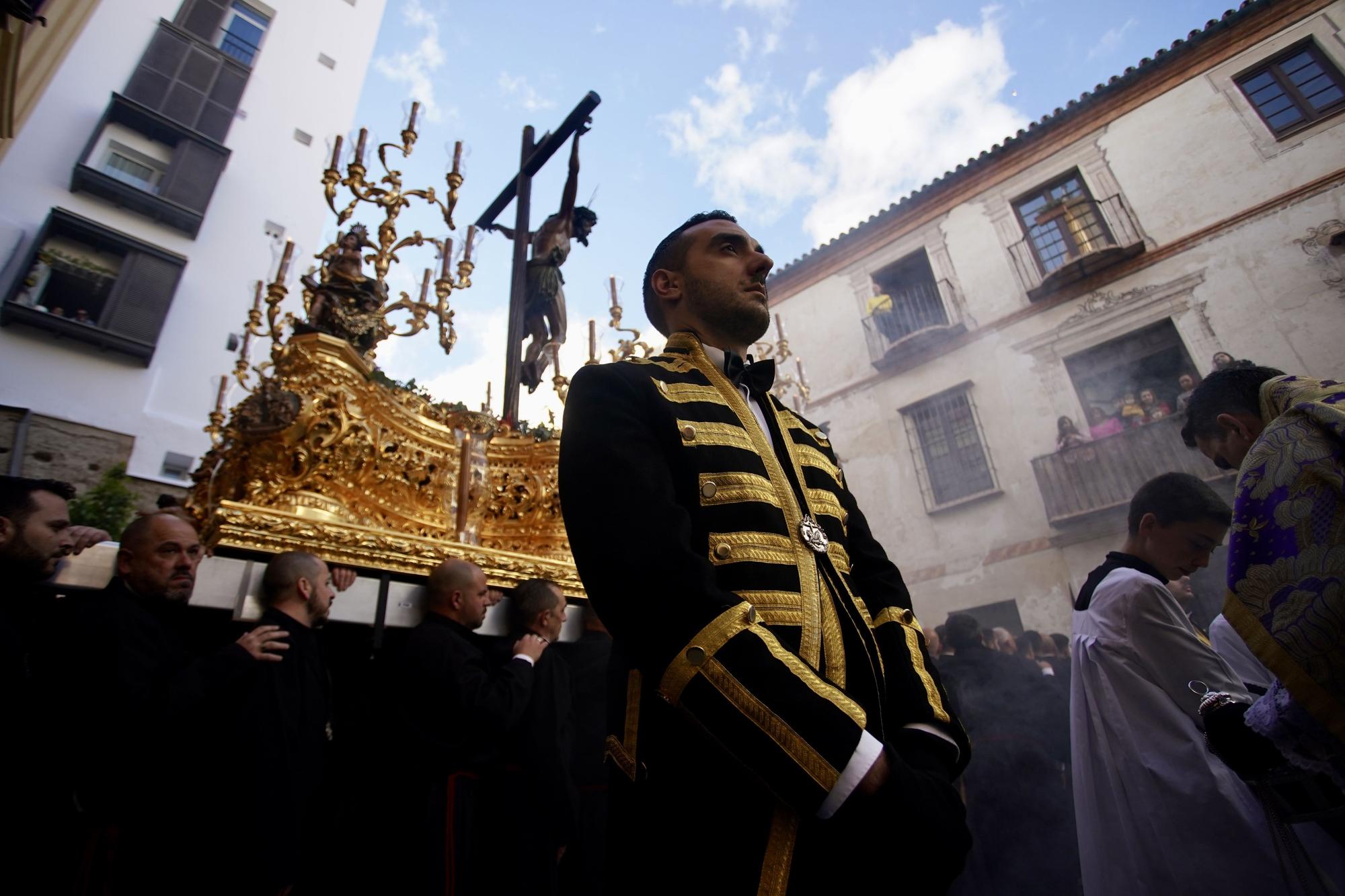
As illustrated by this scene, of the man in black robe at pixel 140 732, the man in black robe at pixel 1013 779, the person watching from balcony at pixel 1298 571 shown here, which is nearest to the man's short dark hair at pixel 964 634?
the man in black robe at pixel 1013 779

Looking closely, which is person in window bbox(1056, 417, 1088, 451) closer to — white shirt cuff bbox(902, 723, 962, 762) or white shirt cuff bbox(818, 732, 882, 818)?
white shirt cuff bbox(902, 723, 962, 762)

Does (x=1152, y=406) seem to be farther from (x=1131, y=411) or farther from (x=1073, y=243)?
(x=1073, y=243)

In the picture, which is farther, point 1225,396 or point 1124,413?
point 1124,413

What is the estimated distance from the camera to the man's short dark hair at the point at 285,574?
2875 mm

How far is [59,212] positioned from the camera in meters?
10.9

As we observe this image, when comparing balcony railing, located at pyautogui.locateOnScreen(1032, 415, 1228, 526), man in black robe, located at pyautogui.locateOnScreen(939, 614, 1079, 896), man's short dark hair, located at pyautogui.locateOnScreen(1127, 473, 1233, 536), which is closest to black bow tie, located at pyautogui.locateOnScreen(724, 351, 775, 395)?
man's short dark hair, located at pyautogui.locateOnScreen(1127, 473, 1233, 536)

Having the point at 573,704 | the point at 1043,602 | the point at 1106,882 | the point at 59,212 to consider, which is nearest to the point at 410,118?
the point at 573,704

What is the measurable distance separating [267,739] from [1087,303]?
13559 mm

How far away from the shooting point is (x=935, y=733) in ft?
3.92

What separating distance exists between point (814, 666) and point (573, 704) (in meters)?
3.08

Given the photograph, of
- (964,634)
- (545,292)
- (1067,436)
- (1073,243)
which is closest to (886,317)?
(1073,243)

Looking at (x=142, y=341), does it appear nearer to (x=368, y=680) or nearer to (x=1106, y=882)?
(x=368, y=680)

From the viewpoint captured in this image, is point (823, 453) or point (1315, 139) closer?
point (823, 453)

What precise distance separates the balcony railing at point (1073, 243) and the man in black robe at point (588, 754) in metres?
11.6
